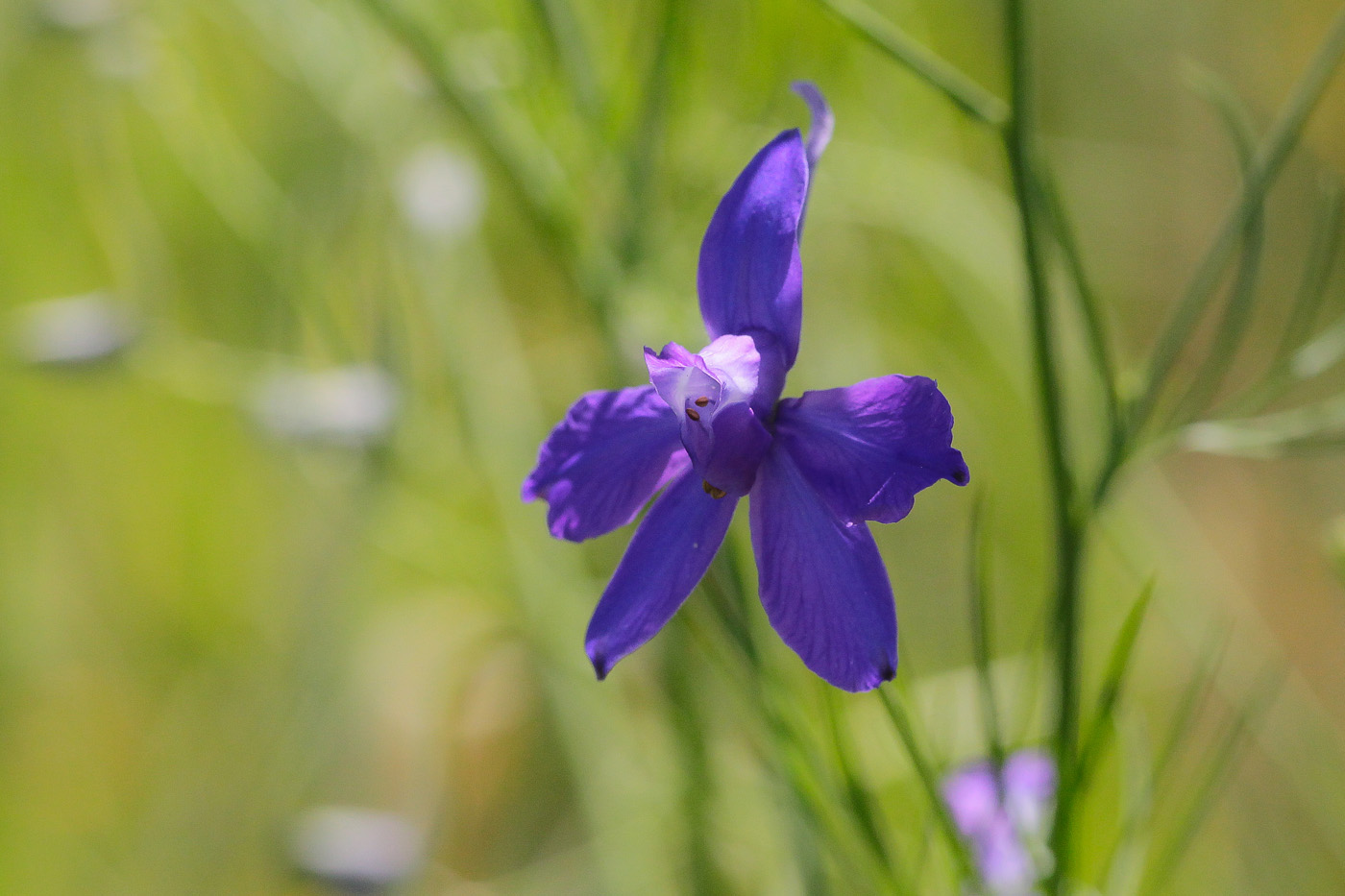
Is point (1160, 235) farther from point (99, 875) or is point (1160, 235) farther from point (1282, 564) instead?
point (99, 875)

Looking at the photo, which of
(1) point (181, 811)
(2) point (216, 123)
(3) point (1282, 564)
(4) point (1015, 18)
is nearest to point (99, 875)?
(1) point (181, 811)

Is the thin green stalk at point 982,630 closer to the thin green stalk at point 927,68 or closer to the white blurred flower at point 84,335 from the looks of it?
the thin green stalk at point 927,68

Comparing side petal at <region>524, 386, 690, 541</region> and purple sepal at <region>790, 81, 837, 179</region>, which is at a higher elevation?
purple sepal at <region>790, 81, 837, 179</region>

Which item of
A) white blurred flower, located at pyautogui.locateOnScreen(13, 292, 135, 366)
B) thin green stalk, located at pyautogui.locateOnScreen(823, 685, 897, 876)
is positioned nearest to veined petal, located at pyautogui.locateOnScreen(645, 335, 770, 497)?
thin green stalk, located at pyautogui.locateOnScreen(823, 685, 897, 876)

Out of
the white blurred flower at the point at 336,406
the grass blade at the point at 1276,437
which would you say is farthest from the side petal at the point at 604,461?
the white blurred flower at the point at 336,406

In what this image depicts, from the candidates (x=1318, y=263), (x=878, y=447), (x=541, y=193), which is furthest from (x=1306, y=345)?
(x=541, y=193)

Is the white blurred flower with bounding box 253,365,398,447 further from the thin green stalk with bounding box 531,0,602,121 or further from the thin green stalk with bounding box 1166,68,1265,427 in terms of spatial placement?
the thin green stalk with bounding box 1166,68,1265,427
